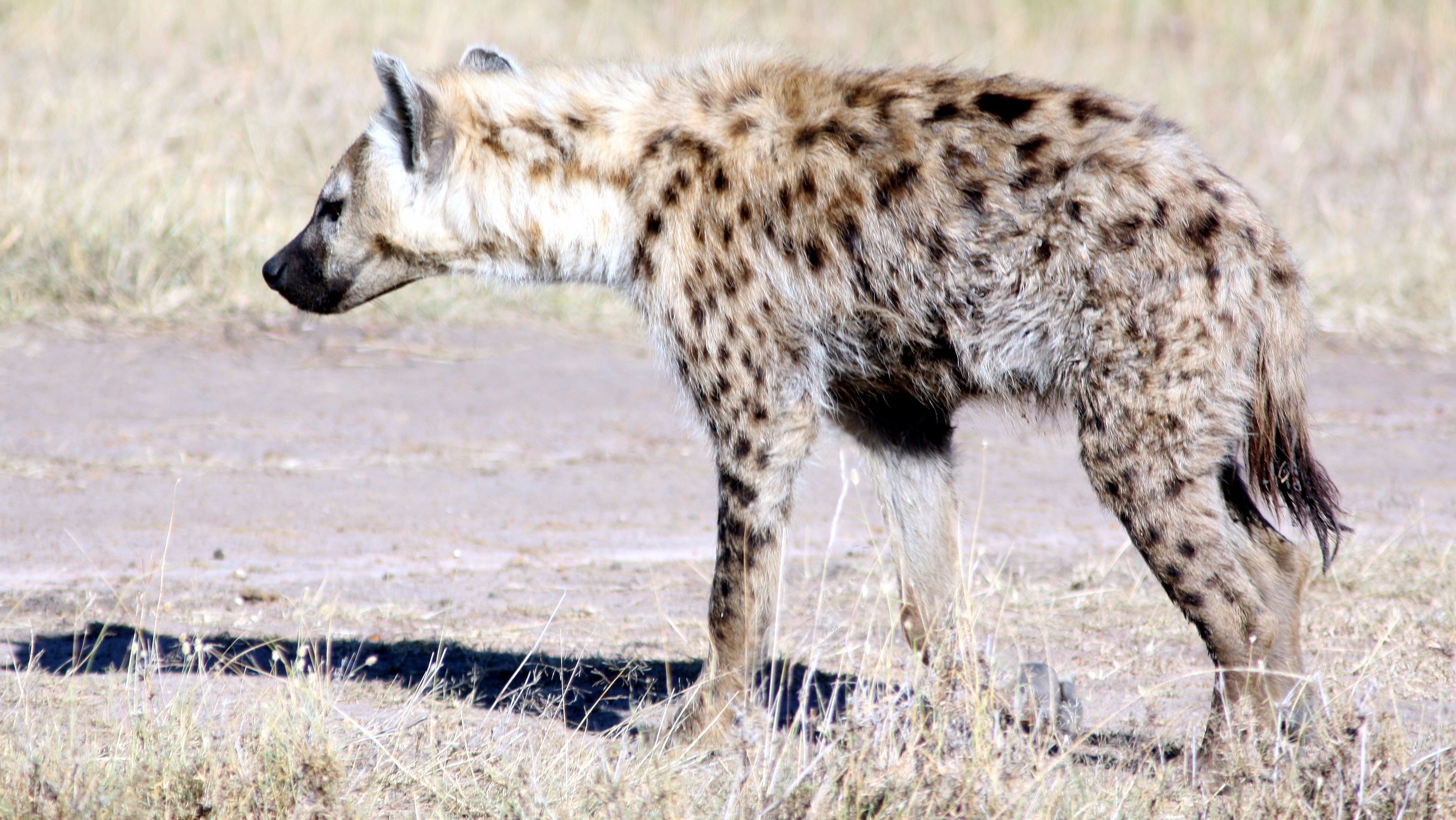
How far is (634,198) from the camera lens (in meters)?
3.43

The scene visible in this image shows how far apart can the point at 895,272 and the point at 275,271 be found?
1.56m

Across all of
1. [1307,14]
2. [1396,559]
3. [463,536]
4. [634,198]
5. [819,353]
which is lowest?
[463,536]

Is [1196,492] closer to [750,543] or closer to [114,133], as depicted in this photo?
[750,543]

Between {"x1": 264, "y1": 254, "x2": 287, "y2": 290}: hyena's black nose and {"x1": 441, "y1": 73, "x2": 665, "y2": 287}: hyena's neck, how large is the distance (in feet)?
1.63

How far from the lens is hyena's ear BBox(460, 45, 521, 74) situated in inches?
153

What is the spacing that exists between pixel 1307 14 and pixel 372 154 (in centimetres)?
902

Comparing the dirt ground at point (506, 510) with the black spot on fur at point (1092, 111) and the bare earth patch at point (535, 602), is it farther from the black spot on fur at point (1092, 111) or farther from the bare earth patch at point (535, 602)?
the black spot on fur at point (1092, 111)

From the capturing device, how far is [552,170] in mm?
3543

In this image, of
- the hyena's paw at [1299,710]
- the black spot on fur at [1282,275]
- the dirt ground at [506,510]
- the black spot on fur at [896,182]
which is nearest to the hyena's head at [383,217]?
the dirt ground at [506,510]

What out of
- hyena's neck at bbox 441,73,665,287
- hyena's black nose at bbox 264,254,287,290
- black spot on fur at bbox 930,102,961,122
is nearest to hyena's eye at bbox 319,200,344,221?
hyena's black nose at bbox 264,254,287,290

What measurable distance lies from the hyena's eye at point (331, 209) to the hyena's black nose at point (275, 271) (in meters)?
0.16

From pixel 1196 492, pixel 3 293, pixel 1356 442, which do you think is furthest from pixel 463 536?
pixel 1356 442

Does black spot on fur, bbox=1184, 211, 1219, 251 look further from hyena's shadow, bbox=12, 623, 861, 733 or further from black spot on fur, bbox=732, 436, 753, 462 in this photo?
hyena's shadow, bbox=12, 623, 861, 733

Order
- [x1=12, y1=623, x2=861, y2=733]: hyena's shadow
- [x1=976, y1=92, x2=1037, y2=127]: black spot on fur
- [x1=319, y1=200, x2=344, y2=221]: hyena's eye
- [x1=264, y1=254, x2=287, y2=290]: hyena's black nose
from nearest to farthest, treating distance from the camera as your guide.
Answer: [x1=976, y1=92, x2=1037, y2=127]: black spot on fur < [x1=12, y1=623, x2=861, y2=733]: hyena's shadow < [x1=319, y1=200, x2=344, y2=221]: hyena's eye < [x1=264, y1=254, x2=287, y2=290]: hyena's black nose
